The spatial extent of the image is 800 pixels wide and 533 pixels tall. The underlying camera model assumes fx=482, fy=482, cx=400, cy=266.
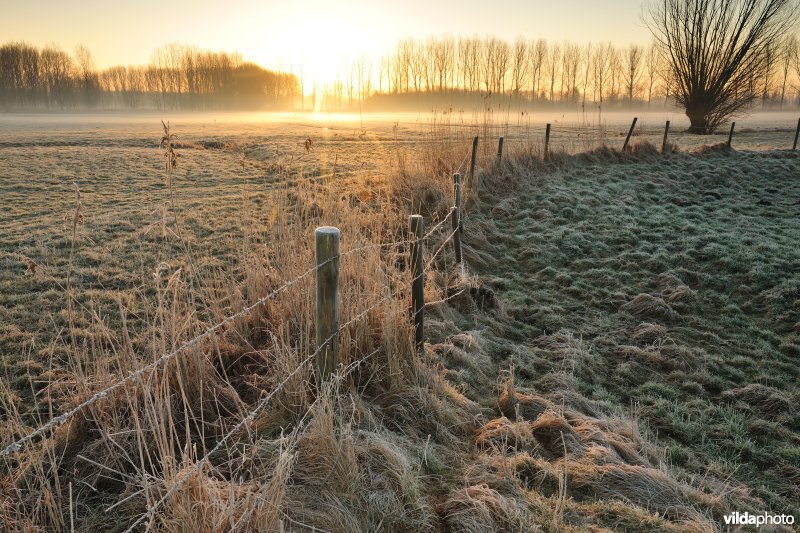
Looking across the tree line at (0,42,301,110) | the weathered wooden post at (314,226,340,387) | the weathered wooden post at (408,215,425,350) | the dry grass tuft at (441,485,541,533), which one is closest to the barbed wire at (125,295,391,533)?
the weathered wooden post at (314,226,340,387)

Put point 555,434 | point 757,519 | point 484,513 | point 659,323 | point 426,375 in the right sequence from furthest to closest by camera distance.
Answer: point 659,323 → point 426,375 → point 555,434 → point 757,519 → point 484,513

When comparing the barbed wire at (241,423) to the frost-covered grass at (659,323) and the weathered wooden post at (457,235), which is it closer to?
the frost-covered grass at (659,323)

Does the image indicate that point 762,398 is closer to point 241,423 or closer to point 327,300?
point 327,300

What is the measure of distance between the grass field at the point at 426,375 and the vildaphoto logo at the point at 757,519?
0.27 feet

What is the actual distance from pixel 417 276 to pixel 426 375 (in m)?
0.84

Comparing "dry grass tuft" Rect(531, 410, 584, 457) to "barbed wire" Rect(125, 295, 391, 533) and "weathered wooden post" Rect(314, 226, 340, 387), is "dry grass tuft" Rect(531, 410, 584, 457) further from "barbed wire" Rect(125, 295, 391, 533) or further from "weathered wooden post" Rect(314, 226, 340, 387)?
"weathered wooden post" Rect(314, 226, 340, 387)

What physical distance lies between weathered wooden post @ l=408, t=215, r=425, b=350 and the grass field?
16 cm

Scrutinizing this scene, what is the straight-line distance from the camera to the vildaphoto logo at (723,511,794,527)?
97.1 inches

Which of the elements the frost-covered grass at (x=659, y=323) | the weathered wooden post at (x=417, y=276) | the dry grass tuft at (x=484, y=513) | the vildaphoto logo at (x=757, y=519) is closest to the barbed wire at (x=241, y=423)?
the weathered wooden post at (x=417, y=276)

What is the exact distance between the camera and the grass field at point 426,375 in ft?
7.38

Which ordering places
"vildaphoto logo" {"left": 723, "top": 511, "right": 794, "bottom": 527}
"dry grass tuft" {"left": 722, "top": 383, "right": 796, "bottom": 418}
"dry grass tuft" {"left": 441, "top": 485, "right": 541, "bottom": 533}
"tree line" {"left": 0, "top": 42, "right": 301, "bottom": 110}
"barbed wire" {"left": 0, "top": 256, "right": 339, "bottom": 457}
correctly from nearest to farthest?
"barbed wire" {"left": 0, "top": 256, "right": 339, "bottom": 457} → "dry grass tuft" {"left": 441, "top": 485, "right": 541, "bottom": 533} → "vildaphoto logo" {"left": 723, "top": 511, "right": 794, "bottom": 527} → "dry grass tuft" {"left": 722, "top": 383, "right": 796, "bottom": 418} → "tree line" {"left": 0, "top": 42, "right": 301, "bottom": 110}

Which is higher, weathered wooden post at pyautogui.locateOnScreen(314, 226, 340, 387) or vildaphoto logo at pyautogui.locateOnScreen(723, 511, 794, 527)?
weathered wooden post at pyautogui.locateOnScreen(314, 226, 340, 387)

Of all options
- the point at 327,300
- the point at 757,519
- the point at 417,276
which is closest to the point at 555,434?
the point at 757,519

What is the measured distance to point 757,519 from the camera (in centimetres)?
254
